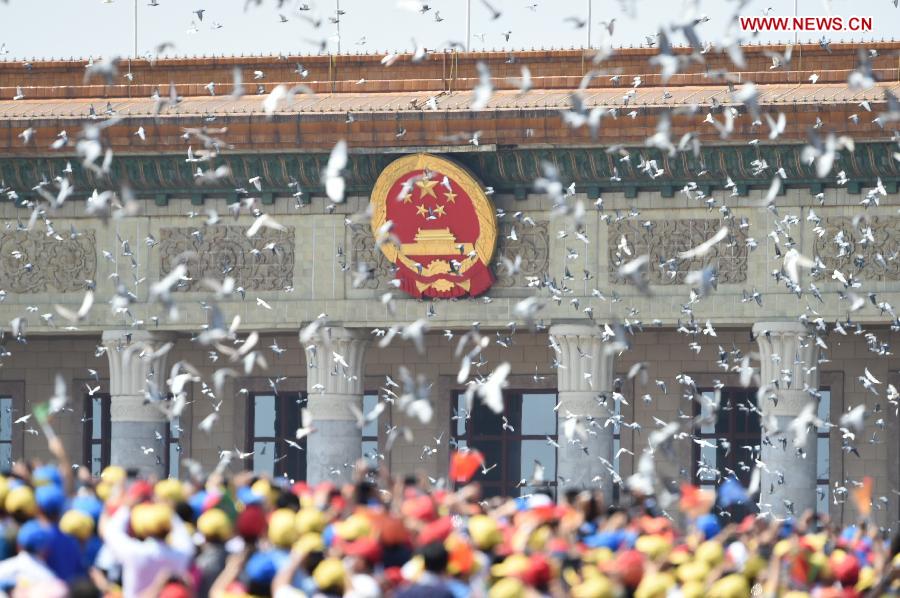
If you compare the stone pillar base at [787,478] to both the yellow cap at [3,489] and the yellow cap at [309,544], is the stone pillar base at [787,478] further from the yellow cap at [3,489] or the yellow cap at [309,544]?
the yellow cap at [309,544]

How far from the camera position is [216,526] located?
18672mm

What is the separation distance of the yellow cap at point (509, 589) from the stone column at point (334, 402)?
915 inches

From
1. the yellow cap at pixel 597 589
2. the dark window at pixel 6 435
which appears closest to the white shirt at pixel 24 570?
the yellow cap at pixel 597 589

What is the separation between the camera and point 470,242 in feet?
132

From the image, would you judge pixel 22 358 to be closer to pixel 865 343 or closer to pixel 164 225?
pixel 164 225

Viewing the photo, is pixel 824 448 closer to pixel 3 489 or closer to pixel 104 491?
pixel 104 491

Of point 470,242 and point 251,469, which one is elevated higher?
point 470,242

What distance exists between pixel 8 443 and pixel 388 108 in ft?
37.3

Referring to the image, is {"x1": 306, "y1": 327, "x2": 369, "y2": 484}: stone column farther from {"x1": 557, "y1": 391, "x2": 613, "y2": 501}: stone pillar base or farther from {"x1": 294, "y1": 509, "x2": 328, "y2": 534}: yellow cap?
{"x1": 294, "y1": 509, "x2": 328, "y2": 534}: yellow cap

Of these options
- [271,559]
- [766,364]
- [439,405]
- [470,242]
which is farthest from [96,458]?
[271,559]

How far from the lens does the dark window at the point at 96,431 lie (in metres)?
46.9

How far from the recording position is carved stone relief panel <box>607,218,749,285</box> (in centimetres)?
3972

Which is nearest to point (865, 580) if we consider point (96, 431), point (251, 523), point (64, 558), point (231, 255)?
point (251, 523)

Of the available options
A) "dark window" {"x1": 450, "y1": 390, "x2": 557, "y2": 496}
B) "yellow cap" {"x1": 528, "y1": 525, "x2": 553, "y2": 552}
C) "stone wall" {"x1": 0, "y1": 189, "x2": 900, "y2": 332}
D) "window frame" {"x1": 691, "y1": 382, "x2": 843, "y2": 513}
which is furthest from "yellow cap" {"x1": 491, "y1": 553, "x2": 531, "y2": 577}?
"dark window" {"x1": 450, "y1": 390, "x2": 557, "y2": 496}
